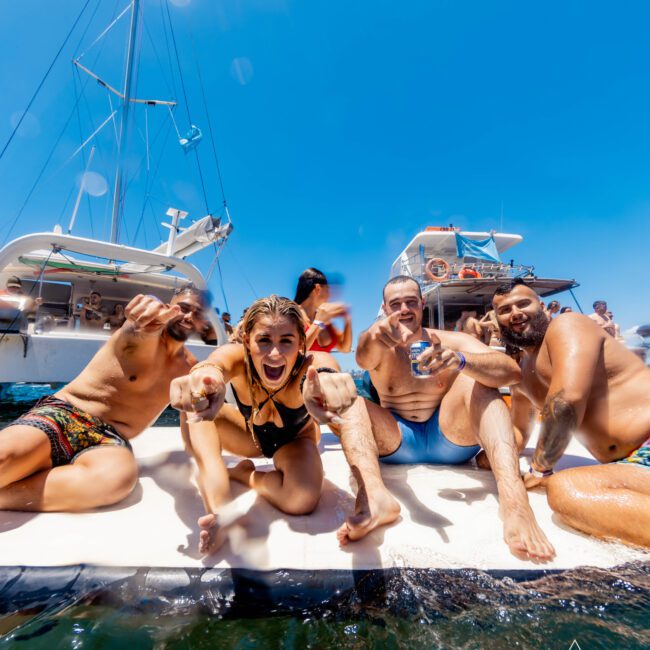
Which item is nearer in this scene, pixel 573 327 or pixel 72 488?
pixel 72 488

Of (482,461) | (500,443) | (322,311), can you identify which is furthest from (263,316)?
(482,461)

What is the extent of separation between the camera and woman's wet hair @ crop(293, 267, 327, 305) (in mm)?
3281

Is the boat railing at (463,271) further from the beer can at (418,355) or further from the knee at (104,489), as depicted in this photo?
the knee at (104,489)

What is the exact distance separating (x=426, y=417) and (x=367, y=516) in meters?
0.98

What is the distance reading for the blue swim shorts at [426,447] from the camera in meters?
2.20

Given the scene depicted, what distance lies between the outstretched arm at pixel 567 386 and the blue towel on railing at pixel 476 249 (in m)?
14.2

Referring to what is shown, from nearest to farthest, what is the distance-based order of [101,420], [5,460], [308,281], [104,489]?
[5,460] < [104,489] < [101,420] < [308,281]

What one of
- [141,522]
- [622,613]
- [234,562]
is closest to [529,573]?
[622,613]

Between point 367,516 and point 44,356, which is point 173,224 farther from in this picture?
point 367,516

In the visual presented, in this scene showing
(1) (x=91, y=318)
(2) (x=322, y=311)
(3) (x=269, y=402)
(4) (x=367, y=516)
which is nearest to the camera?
(4) (x=367, y=516)

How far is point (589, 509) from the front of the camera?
4.89ft

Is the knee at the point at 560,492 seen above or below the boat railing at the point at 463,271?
below

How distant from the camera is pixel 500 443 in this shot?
1.73m

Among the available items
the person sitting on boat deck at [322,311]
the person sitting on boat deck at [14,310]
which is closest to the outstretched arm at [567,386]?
the person sitting on boat deck at [322,311]
